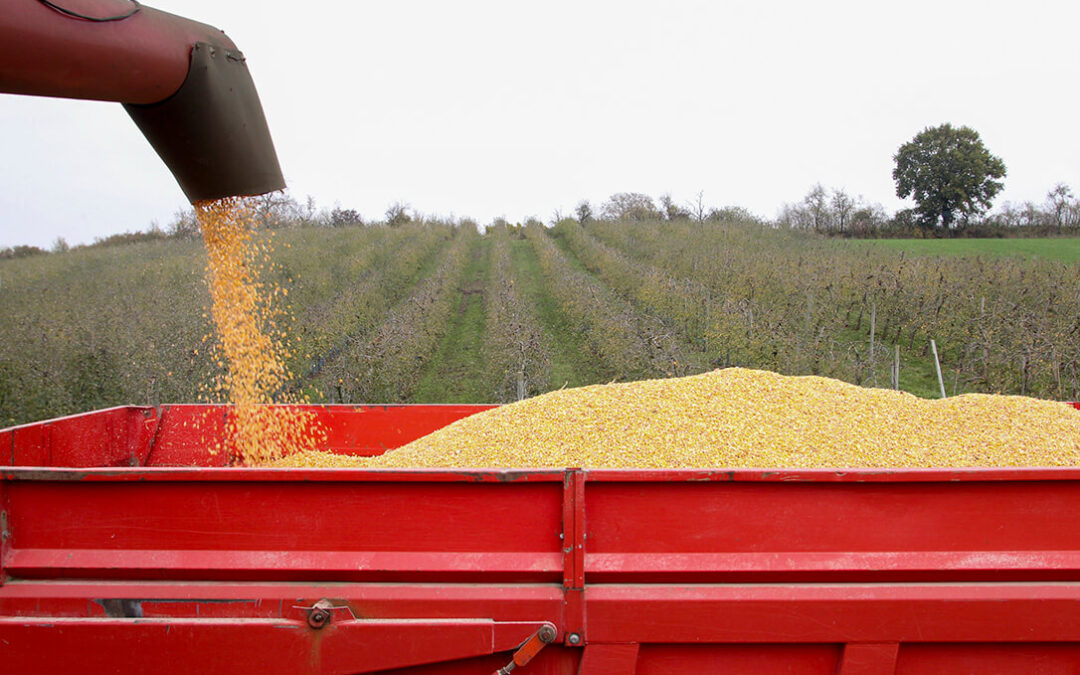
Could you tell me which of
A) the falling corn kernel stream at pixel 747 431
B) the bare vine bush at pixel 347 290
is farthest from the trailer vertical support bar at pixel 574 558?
the bare vine bush at pixel 347 290

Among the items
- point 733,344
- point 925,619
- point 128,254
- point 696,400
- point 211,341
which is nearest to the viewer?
point 925,619

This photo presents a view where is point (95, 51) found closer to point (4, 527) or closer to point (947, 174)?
point (4, 527)

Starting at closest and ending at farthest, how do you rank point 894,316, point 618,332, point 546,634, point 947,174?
1. point 546,634
2. point 618,332
3. point 894,316
4. point 947,174

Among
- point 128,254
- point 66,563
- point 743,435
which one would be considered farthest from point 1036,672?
point 128,254

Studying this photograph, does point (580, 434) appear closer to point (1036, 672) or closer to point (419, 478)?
point (419, 478)

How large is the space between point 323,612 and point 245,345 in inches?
88.4

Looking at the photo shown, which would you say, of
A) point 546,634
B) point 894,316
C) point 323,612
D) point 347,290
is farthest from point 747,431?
point 347,290

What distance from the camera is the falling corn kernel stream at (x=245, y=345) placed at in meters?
3.86

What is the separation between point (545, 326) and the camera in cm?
1633

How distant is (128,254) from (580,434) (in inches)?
1007

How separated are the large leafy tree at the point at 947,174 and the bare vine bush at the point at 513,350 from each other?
35963 millimetres

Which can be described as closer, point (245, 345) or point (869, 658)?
point (869, 658)

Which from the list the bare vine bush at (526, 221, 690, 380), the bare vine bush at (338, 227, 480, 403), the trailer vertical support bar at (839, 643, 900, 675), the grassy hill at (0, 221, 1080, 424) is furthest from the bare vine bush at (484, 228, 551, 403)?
the trailer vertical support bar at (839, 643, 900, 675)

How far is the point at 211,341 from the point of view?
9055mm
